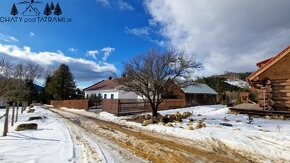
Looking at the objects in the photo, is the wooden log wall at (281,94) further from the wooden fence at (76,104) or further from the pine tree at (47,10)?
the wooden fence at (76,104)

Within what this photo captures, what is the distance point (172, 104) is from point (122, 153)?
2123 cm

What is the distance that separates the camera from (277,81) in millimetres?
13508

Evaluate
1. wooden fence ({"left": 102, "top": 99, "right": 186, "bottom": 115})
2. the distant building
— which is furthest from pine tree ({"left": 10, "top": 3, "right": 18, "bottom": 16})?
the distant building

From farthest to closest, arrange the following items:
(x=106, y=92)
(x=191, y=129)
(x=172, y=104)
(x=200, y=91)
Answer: (x=106, y=92) → (x=200, y=91) → (x=172, y=104) → (x=191, y=129)

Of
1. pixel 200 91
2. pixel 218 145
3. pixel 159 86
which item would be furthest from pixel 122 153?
pixel 200 91

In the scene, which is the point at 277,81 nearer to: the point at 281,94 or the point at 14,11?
the point at 281,94

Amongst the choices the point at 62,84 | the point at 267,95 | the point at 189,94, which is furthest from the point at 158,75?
the point at 62,84

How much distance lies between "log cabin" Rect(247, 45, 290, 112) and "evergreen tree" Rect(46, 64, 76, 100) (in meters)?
48.3

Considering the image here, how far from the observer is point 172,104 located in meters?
27.4

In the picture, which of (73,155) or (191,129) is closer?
(73,155)

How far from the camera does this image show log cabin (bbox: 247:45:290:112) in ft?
42.9

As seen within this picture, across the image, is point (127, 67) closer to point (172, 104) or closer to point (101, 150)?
point (101, 150)

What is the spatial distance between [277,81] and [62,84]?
49611mm

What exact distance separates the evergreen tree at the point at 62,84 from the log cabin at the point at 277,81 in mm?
48268
